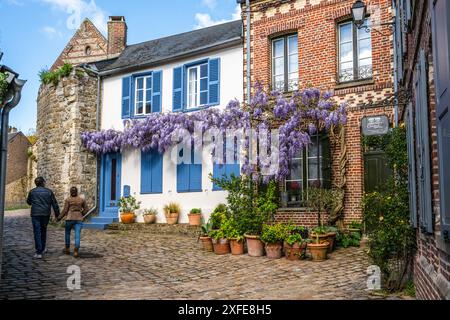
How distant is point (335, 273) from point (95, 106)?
37.3 ft

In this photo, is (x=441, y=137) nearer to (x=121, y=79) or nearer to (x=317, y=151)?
(x=317, y=151)

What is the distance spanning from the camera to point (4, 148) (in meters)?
6.35

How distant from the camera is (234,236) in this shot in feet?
33.2

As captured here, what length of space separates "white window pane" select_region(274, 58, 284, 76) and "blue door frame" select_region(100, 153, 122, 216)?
616 cm

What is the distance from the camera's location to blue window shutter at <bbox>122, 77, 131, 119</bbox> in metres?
15.8

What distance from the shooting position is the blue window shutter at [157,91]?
1518 cm

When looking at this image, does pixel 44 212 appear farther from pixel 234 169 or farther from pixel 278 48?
pixel 278 48

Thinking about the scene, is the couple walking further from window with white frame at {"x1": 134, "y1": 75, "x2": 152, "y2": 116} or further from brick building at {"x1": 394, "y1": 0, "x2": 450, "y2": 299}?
window with white frame at {"x1": 134, "y1": 75, "x2": 152, "y2": 116}

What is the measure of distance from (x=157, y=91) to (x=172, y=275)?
843 cm

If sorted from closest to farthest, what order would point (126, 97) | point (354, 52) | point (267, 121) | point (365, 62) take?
point (365, 62) → point (354, 52) → point (267, 121) → point (126, 97)

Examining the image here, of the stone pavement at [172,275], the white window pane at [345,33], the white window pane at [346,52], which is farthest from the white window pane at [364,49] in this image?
the stone pavement at [172,275]

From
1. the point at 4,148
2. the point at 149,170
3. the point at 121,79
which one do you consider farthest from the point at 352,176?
the point at 121,79

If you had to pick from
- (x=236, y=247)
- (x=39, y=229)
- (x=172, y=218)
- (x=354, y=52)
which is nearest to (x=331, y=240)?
(x=236, y=247)

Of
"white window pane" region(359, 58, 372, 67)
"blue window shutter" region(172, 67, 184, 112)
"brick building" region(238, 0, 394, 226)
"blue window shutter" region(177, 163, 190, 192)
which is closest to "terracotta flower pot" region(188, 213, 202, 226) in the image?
"blue window shutter" region(177, 163, 190, 192)
